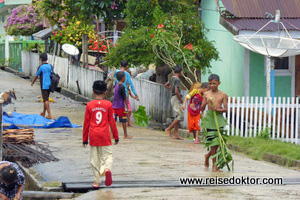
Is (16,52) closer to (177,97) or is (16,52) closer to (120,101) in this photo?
(120,101)

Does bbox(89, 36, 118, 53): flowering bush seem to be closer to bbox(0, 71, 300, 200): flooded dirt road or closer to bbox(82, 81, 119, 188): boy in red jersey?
bbox(0, 71, 300, 200): flooded dirt road

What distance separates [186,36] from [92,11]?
4.13 metres

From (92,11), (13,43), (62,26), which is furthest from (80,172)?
(13,43)

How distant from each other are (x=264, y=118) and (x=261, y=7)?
4376 millimetres

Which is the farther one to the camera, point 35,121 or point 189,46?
point 189,46

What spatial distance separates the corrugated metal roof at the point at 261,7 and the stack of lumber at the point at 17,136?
26.3 ft

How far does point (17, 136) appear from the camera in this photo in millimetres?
12453

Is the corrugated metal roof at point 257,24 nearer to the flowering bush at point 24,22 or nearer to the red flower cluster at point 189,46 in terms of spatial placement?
the red flower cluster at point 189,46

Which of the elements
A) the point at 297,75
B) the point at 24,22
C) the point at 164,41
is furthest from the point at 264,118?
the point at 24,22

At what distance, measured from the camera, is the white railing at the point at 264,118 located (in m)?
16.0

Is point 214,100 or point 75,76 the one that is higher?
point 75,76

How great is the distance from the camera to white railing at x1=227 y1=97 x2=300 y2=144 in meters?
16.0

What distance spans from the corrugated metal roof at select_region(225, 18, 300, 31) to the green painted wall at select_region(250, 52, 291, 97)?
1.27 metres

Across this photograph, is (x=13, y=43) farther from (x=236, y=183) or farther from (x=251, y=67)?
(x=236, y=183)
